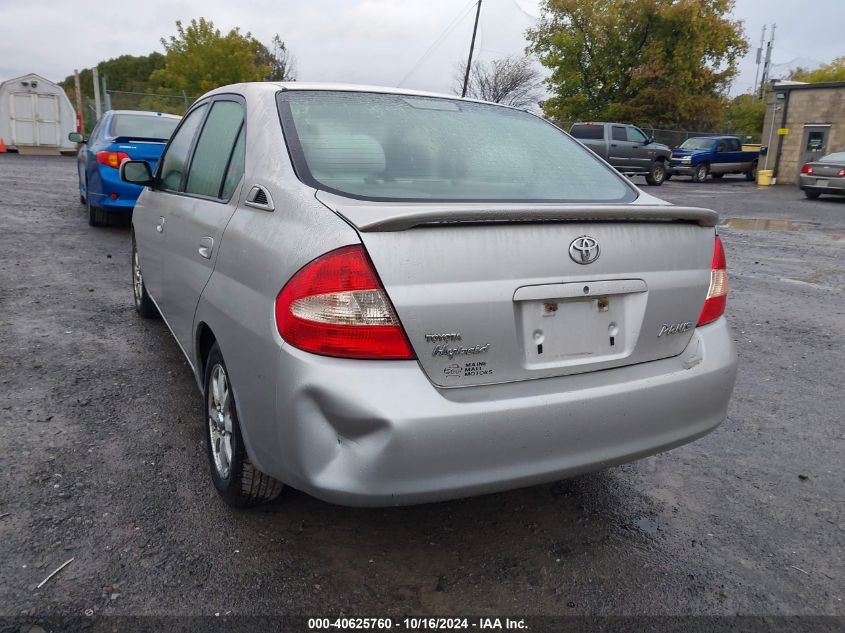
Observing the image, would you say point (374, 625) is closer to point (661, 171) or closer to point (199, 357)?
point (199, 357)

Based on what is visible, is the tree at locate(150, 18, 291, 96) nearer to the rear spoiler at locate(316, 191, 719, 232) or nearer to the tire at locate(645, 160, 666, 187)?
the tire at locate(645, 160, 666, 187)

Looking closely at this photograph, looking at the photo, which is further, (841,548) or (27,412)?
(27,412)

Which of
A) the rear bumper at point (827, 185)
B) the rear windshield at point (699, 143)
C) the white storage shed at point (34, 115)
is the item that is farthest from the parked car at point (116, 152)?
the rear windshield at point (699, 143)

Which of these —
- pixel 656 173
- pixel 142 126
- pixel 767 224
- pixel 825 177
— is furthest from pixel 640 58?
pixel 142 126

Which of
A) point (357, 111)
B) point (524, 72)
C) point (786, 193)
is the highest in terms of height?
point (524, 72)

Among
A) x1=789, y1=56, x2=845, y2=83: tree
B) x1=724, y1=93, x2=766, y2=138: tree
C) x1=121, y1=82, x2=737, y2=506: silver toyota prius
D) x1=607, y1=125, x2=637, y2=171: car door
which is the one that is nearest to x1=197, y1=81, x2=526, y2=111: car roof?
x1=121, y1=82, x2=737, y2=506: silver toyota prius

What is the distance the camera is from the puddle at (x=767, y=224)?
13.6 m

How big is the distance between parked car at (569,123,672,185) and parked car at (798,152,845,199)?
5.08 m

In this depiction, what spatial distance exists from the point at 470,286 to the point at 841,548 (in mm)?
1820

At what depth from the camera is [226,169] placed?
9.86 ft

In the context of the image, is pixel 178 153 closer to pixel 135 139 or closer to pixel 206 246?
pixel 206 246

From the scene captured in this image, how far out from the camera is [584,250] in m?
2.25

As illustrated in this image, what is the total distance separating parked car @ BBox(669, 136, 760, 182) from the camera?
29.2 metres

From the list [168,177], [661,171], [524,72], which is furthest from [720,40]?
[168,177]
